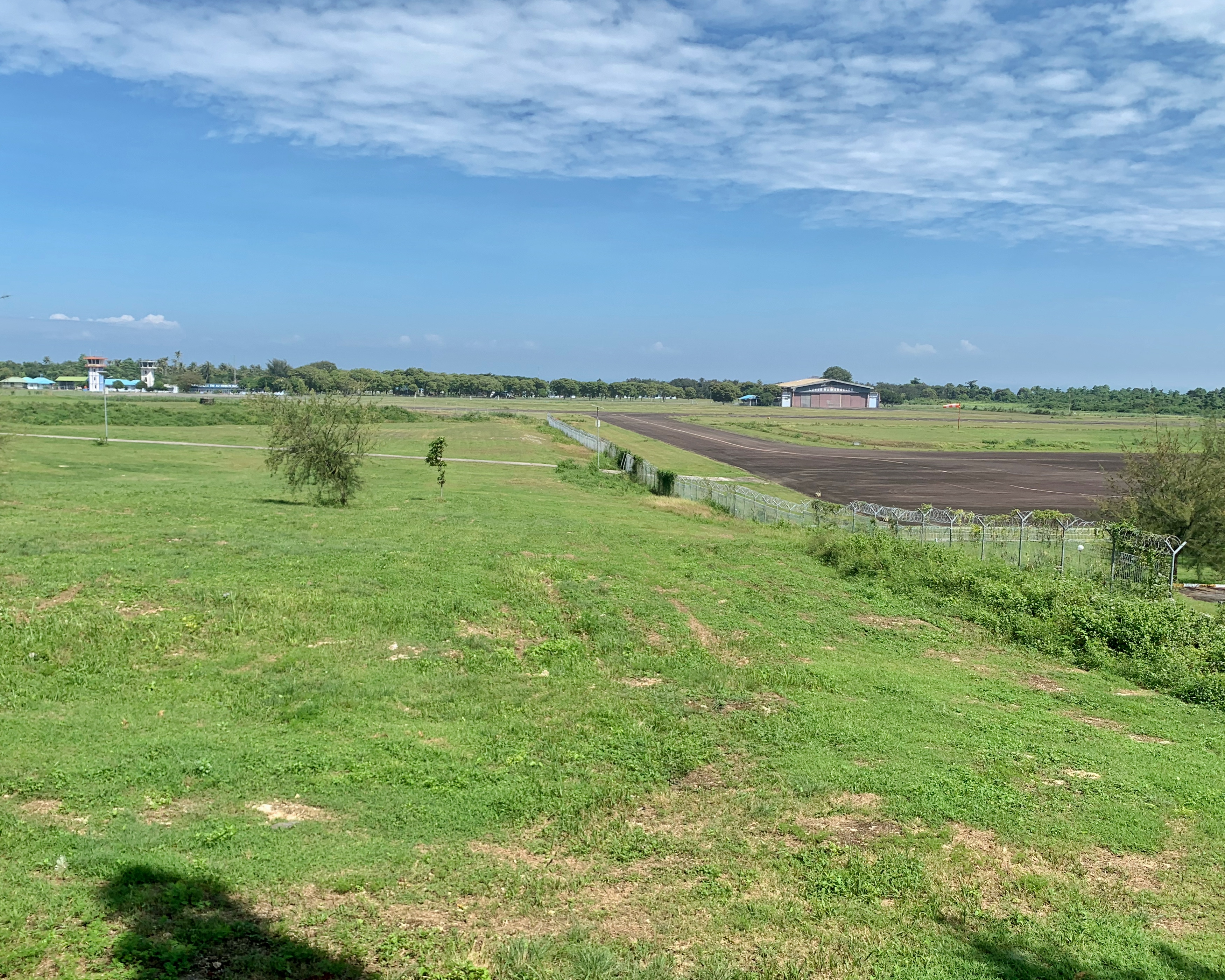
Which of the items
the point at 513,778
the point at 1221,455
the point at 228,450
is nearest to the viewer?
the point at 513,778

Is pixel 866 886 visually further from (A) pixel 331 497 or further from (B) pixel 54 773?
(A) pixel 331 497

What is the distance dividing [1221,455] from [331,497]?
98.6 ft

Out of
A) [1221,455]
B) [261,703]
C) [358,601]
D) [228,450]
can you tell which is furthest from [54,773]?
[228,450]

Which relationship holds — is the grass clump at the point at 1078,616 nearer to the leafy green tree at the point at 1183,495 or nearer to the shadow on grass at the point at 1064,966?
the leafy green tree at the point at 1183,495

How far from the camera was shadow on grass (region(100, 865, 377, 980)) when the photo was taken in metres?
5.79

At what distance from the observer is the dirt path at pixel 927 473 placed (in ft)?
161

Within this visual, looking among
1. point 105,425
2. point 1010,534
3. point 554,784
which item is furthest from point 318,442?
point 105,425

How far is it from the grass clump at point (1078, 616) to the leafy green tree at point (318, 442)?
18.0m

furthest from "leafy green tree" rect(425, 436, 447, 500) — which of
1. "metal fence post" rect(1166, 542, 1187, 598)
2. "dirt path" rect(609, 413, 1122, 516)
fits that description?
"metal fence post" rect(1166, 542, 1187, 598)

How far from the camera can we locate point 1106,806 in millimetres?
9266

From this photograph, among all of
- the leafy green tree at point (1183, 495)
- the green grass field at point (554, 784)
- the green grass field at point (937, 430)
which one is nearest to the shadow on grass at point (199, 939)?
the green grass field at point (554, 784)

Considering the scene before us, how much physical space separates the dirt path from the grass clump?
17.2 m

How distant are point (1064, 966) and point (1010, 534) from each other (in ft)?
81.8

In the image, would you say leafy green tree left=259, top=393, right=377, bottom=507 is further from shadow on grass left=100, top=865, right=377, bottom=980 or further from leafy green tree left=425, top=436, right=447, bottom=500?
shadow on grass left=100, top=865, right=377, bottom=980
